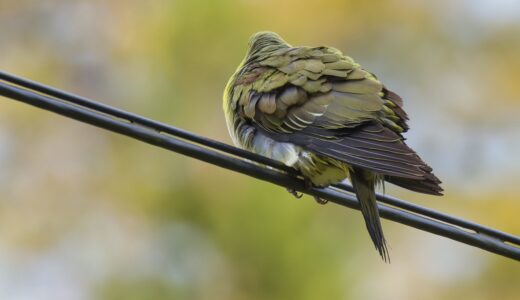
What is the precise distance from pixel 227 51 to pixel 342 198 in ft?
18.9

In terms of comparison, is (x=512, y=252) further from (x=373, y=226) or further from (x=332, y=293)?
(x=332, y=293)

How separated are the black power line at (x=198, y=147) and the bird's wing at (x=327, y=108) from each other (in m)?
0.20

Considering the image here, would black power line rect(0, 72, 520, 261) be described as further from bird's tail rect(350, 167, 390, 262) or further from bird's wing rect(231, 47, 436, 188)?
bird's wing rect(231, 47, 436, 188)

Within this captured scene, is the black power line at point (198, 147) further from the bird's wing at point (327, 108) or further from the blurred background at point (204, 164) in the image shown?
the blurred background at point (204, 164)

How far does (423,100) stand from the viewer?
830 centimetres

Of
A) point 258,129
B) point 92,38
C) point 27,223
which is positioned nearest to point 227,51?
point 92,38

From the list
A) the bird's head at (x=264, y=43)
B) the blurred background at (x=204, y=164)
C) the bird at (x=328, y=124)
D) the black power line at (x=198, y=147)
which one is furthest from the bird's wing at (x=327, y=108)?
the blurred background at (x=204, y=164)

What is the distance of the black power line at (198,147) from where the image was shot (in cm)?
226

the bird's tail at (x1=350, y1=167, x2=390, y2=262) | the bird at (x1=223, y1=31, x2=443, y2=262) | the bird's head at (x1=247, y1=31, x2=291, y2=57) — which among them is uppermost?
the bird's head at (x1=247, y1=31, x2=291, y2=57)

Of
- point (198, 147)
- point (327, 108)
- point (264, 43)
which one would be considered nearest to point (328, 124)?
point (327, 108)

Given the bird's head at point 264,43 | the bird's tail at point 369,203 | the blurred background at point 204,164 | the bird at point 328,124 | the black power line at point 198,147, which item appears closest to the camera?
the black power line at point 198,147

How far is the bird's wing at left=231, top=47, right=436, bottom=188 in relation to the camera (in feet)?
9.10

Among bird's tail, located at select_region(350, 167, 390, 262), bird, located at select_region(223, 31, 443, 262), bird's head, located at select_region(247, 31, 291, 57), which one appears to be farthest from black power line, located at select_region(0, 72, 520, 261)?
Result: bird's head, located at select_region(247, 31, 291, 57)

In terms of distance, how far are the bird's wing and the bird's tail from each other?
0.28 feet
